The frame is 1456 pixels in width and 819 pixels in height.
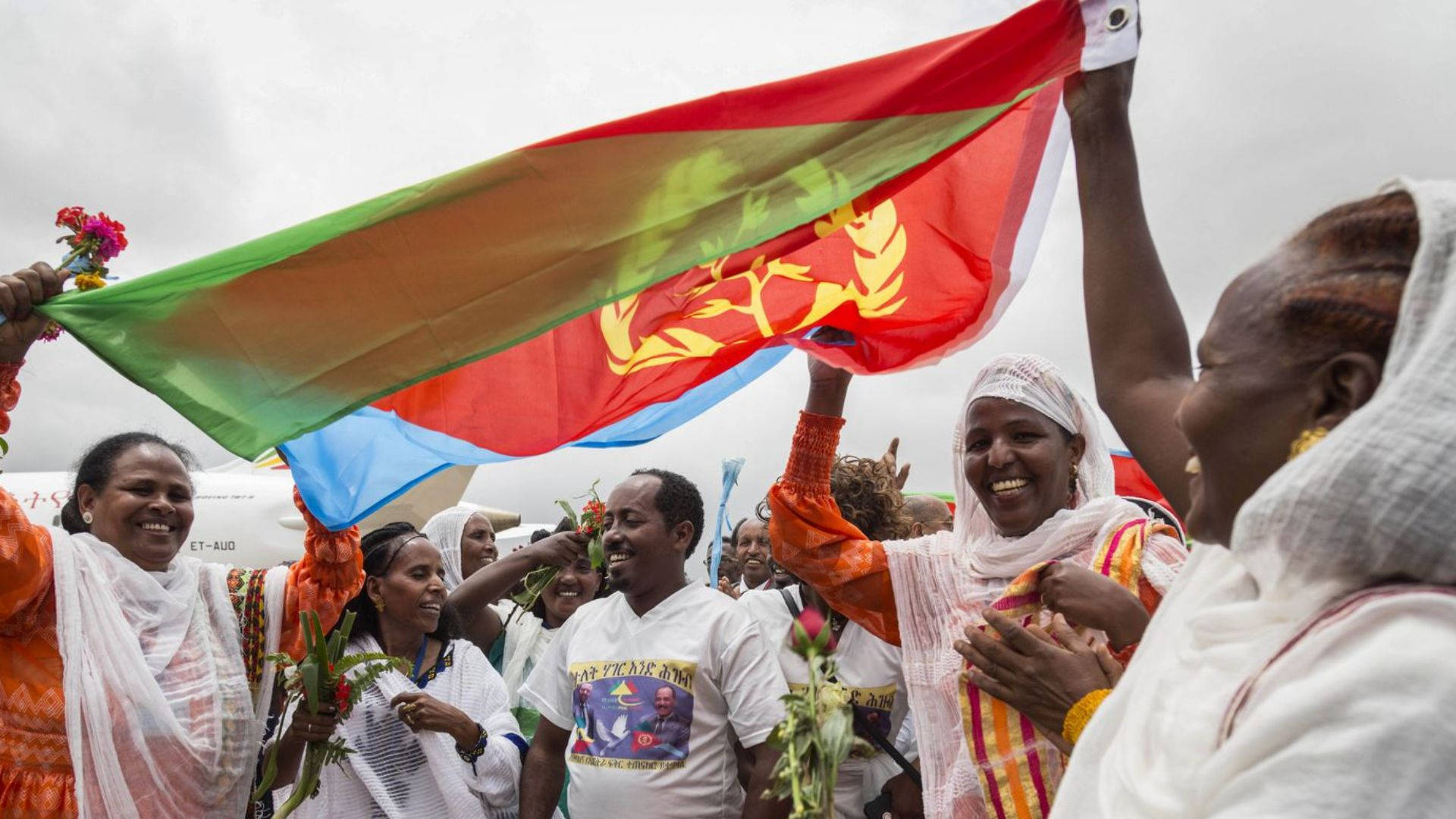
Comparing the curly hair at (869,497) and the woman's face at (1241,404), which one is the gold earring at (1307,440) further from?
the curly hair at (869,497)

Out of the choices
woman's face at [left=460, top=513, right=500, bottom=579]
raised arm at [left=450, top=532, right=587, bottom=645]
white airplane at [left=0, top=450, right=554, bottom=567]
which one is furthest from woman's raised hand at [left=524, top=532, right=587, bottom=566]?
white airplane at [left=0, top=450, right=554, bottom=567]

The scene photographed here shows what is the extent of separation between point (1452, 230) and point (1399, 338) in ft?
0.45

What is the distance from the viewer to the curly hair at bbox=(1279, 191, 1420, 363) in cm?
119

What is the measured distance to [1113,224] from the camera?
210 cm

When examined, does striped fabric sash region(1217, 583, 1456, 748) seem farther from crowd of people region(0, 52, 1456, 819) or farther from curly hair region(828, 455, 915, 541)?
curly hair region(828, 455, 915, 541)

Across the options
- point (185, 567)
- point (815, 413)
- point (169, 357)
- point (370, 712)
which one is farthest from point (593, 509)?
point (169, 357)

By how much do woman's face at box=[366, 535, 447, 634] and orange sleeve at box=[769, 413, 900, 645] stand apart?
2166mm

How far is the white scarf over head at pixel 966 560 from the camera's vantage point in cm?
297

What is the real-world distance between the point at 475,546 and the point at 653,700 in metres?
3.00

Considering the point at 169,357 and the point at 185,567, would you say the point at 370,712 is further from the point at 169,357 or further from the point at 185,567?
the point at 169,357

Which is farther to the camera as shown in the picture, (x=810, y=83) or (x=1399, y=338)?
(x=810, y=83)

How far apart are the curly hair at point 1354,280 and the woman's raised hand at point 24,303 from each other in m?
3.33

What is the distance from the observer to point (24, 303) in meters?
3.15

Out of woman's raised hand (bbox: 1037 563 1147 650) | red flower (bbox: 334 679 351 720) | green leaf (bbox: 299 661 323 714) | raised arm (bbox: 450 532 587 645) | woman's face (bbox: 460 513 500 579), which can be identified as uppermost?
woman's face (bbox: 460 513 500 579)
